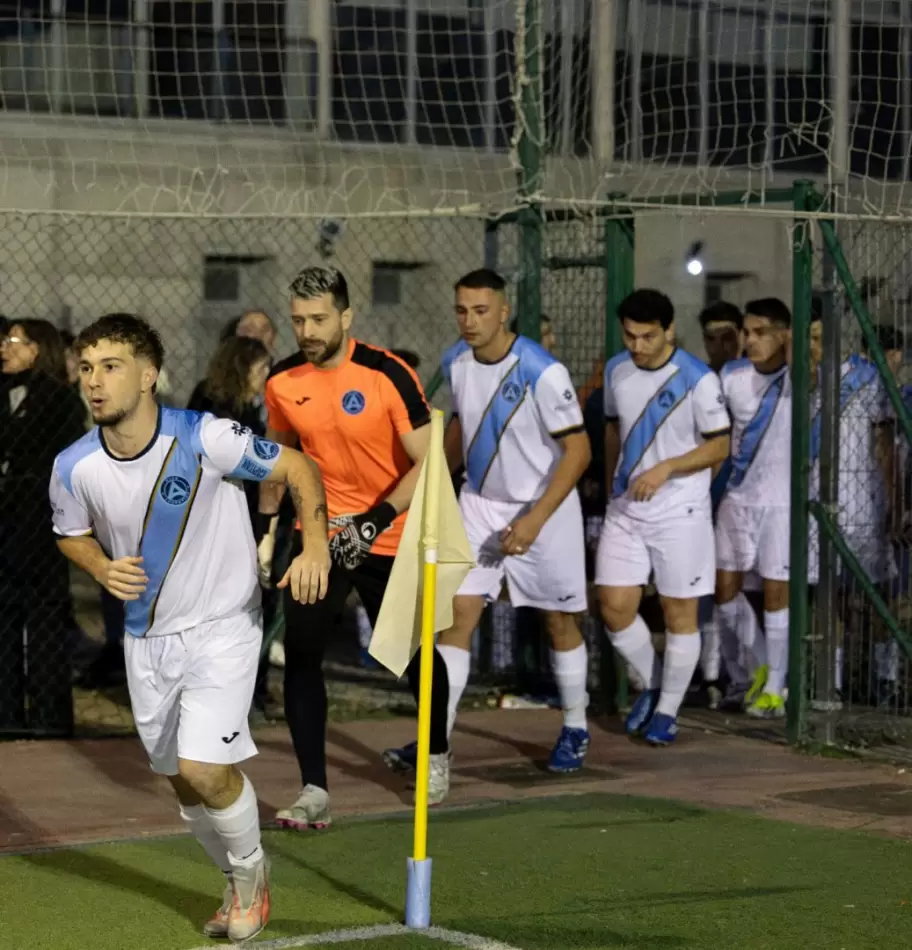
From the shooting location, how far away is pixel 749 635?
10523 millimetres

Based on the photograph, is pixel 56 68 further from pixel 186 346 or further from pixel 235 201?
pixel 186 346

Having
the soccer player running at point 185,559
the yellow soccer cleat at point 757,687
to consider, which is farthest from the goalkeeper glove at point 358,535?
the yellow soccer cleat at point 757,687

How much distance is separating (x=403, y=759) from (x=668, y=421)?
2156mm

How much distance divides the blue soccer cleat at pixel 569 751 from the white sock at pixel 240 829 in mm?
3087

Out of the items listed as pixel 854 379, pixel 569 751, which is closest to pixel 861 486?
pixel 854 379

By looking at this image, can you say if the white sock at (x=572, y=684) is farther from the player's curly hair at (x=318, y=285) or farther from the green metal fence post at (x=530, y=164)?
the player's curly hair at (x=318, y=285)

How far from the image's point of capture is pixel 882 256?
934cm

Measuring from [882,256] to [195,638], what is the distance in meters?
4.79

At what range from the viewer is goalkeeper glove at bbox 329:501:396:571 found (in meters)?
7.35

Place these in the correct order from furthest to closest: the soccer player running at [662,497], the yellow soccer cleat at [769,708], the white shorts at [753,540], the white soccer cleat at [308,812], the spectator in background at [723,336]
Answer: the spectator in background at [723,336] → the white shorts at [753,540] → the yellow soccer cleat at [769,708] → the soccer player running at [662,497] → the white soccer cleat at [308,812]

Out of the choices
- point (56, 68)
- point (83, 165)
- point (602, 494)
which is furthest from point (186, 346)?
point (602, 494)

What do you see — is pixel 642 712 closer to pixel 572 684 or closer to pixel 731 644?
pixel 572 684

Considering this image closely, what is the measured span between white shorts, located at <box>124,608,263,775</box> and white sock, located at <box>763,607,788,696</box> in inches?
187

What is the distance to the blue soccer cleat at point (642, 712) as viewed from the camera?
9.55 m
